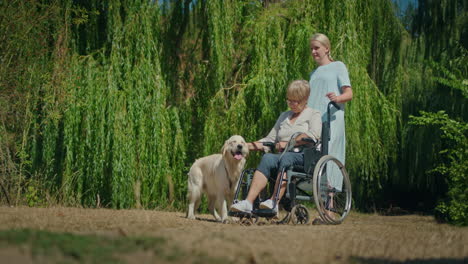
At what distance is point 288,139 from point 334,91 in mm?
828

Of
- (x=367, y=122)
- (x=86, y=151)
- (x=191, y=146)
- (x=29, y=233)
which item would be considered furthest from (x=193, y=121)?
(x=29, y=233)

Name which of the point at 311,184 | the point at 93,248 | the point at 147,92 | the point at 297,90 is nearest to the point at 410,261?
the point at 93,248

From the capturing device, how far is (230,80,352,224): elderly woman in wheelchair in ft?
18.3

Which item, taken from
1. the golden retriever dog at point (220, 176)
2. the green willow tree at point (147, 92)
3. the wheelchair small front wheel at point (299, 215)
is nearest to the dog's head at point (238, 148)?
the golden retriever dog at point (220, 176)

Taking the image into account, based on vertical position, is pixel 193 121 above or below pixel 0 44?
below

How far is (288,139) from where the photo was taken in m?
6.02

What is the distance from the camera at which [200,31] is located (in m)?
10.2

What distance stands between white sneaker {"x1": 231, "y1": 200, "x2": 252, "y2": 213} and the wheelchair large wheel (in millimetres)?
609

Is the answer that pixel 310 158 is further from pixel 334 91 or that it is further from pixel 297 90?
pixel 334 91

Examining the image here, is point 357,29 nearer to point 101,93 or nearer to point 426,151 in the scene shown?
point 426,151

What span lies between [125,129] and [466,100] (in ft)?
18.3

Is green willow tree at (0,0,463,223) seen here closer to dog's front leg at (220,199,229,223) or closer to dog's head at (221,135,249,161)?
dog's front leg at (220,199,229,223)

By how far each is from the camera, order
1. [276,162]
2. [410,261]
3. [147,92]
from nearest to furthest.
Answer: [410,261] < [276,162] < [147,92]

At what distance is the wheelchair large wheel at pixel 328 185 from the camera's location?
5613mm
